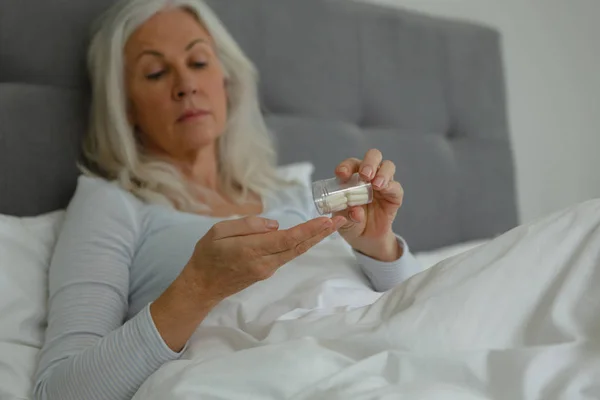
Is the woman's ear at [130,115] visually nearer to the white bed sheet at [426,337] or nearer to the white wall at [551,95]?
the white bed sheet at [426,337]

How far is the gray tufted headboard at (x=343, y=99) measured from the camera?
1056mm

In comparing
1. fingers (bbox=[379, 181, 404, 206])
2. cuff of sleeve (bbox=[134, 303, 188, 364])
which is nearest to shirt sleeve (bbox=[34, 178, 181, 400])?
cuff of sleeve (bbox=[134, 303, 188, 364])

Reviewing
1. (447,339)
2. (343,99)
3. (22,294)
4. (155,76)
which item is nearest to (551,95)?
(343,99)

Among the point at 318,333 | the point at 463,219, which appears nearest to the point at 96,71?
the point at 318,333

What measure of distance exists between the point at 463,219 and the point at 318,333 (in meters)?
1.04

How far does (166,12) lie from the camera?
1.13 m

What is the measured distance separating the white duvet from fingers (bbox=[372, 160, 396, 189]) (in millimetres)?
140

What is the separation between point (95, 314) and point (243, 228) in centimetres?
27

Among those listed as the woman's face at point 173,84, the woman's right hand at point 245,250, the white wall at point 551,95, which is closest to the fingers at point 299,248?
the woman's right hand at point 245,250

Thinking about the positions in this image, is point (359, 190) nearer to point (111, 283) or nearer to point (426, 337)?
point (426, 337)

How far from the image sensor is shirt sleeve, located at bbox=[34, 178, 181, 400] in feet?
2.41

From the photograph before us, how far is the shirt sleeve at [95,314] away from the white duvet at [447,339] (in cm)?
7

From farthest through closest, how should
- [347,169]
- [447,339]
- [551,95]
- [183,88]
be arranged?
[551,95], [183,88], [347,169], [447,339]

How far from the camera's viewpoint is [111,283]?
34.1 inches
